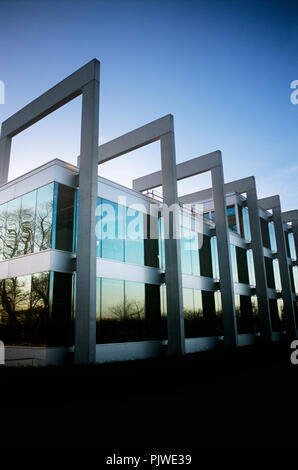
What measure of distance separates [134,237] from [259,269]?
15505 mm

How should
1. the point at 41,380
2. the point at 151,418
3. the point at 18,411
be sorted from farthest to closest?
the point at 41,380
the point at 18,411
the point at 151,418

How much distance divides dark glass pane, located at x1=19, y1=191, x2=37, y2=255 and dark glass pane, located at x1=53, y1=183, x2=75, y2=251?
1.51 meters

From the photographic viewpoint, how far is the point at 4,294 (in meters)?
16.6

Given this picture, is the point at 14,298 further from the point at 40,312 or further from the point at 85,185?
the point at 85,185

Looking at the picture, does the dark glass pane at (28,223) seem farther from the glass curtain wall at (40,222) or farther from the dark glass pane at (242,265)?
the dark glass pane at (242,265)

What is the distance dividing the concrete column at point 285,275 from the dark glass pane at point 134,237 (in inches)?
844

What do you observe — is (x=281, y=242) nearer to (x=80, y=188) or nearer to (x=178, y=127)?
(x=178, y=127)

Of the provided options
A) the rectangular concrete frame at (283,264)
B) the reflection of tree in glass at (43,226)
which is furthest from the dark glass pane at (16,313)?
the rectangular concrete frame at (283,264)

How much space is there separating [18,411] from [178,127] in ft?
66.3

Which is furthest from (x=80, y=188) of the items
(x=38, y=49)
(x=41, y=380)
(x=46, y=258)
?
(x=41, y=380)

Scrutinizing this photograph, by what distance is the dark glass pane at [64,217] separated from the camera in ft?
51.1

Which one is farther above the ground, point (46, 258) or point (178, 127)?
point (178, 127)

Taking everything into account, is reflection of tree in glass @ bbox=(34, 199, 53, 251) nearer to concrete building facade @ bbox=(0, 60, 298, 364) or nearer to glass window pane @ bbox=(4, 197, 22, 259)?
concrete building facade @ bbox=(0, 60, 298, 364)

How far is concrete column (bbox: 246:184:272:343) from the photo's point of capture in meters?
29.0
